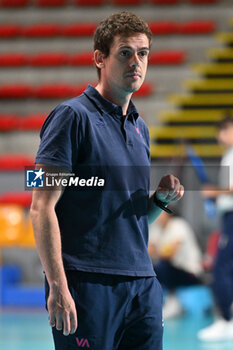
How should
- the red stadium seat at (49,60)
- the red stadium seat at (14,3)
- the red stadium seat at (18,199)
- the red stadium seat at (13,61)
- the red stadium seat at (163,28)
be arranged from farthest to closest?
the red stadium seat at (14,3) → the red stadium seat at (13,61) → the red stadium seat at (49,60) → the red stadium seat at (163,28) → the red stadium seat at (18,199)

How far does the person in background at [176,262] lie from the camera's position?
24.3 ft

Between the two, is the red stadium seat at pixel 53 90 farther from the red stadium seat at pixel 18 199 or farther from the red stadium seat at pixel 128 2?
the red stadium seat at pixel 18 199

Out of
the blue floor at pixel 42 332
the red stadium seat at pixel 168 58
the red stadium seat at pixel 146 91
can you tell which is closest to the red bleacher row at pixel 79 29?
the red stadium seat at pixel 168 58

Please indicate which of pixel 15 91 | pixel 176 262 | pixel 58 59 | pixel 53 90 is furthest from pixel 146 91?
pixel 176 262

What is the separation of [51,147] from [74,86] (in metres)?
11.6

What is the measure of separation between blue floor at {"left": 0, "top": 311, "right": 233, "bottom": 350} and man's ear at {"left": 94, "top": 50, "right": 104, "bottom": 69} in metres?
3.70

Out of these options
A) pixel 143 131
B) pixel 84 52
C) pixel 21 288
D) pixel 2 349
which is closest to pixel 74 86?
pixel 84 52

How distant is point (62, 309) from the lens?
1890 mm

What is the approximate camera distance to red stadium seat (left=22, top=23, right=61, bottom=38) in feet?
46.6

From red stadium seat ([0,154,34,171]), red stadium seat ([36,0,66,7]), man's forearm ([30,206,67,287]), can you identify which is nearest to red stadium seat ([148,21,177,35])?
red stadium seat ([36,0,66,7])

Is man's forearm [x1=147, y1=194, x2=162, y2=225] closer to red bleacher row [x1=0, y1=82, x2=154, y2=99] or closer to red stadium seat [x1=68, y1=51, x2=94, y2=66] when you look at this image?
red bleacher row [x1=0, y1=82, x2=154, y2=99]

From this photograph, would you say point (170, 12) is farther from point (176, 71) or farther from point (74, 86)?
point (74, 86)

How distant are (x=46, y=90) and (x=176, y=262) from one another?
674 cm

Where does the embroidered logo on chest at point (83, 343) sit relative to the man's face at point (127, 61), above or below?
below
